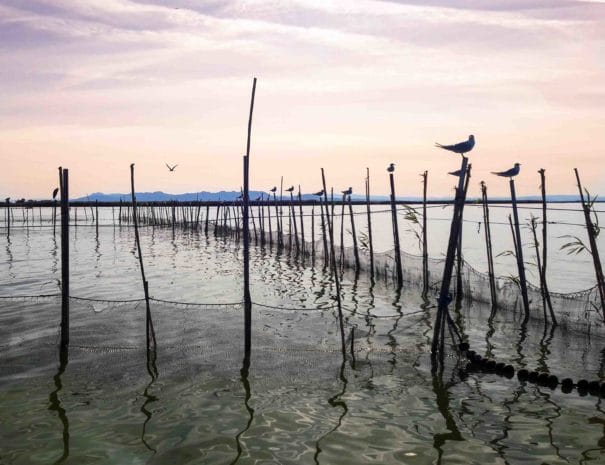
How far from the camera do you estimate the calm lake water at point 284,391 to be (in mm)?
6262

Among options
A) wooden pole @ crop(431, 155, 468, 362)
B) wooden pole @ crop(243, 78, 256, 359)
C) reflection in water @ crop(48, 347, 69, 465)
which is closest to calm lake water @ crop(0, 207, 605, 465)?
reflection in water @ crop(48, 347, 69, 465)

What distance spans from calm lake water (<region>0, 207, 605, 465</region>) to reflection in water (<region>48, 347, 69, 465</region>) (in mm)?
24

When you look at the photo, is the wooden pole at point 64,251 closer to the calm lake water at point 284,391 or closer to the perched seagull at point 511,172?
the calm lake water at point 284,391

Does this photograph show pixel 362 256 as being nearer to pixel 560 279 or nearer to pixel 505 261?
pixel 560 279

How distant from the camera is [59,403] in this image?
7.53 meters

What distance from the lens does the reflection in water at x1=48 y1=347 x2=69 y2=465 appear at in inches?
245

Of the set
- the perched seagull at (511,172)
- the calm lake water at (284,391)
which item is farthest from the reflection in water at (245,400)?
the perched seagull at (511,172)

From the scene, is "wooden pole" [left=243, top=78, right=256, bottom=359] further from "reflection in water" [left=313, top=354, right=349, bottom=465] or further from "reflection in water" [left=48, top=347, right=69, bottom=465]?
"reflection in water" [left=48, top=347, right=69, bottom=465]

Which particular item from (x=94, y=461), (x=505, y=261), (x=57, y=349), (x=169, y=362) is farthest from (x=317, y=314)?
(x=505, y=261)

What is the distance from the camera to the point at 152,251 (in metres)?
29.7

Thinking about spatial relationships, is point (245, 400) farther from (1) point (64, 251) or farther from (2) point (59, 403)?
(1) point (64, 251)

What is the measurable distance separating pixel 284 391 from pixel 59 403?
3325mm

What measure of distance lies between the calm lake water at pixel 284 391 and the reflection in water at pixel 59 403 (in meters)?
0.02

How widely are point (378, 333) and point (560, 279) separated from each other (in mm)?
17149
